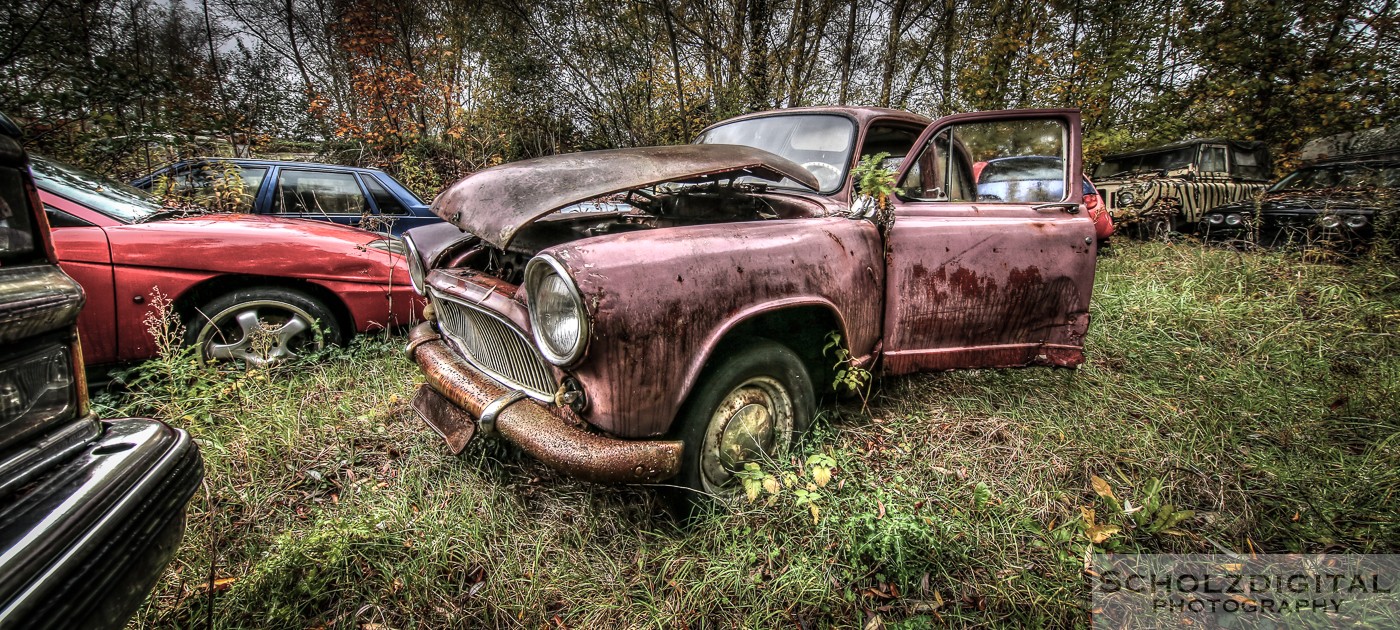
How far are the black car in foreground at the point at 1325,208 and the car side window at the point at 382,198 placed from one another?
8.04 meters

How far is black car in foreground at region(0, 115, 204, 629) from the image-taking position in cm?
89

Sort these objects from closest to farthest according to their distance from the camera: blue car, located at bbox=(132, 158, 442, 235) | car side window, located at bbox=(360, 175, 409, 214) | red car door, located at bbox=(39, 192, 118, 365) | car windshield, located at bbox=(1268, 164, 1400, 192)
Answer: red car door, located at bbox=(39, 192, 118, 365)
blue car, located at bbox=(132, 158, 442, 235)
car side window, located at bbox=(360, 175, 409, 214)
car windshield, located at bbox=(1268, 164, 1400, 192)

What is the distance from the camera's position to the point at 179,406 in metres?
2.40

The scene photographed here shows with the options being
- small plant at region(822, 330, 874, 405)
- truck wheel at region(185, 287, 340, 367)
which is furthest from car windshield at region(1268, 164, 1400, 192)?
truck wheel at region(185, 287, 340, 367)

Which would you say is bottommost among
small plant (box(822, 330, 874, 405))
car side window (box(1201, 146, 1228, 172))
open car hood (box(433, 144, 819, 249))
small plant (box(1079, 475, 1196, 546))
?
small plant (box(1079, 475, 1196, 546))

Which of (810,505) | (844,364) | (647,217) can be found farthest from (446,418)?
(844,364)

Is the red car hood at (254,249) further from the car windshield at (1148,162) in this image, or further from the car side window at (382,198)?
the car windshield at (1148,162)

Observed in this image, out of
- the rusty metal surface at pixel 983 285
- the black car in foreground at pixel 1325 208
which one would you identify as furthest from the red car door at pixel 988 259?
the black car in foreground at pixel 1325 208

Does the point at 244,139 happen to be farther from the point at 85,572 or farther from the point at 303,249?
the point at 85,572

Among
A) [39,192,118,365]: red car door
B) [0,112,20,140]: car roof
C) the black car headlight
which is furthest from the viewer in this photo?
[39,192,118,365]: red car door

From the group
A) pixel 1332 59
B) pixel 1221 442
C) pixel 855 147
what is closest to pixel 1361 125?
pixel 1332 59

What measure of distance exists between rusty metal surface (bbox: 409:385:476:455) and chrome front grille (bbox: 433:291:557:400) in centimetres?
19

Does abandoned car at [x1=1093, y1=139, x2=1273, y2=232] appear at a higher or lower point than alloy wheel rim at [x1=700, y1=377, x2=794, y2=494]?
higher

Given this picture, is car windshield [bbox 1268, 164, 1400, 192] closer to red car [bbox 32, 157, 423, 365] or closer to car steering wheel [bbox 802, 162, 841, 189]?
car steering wheel [bbox 802, 162, 841, 189]
